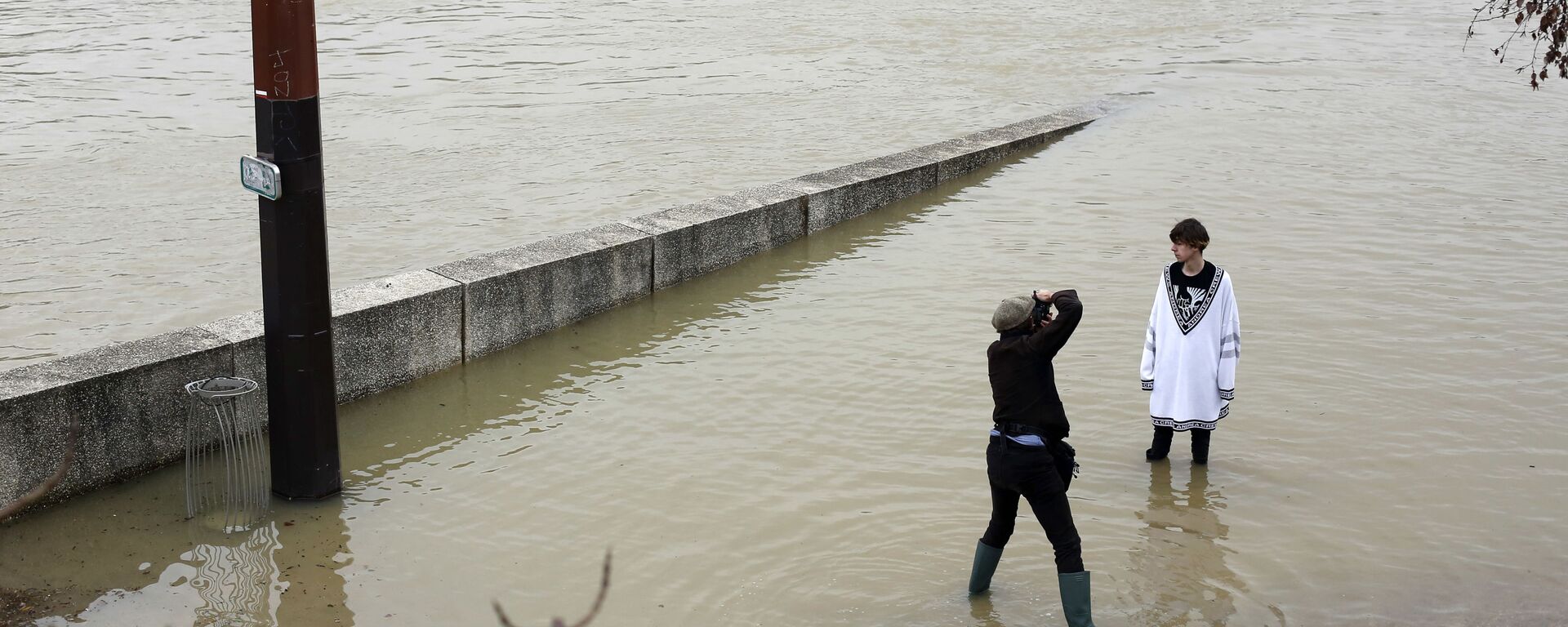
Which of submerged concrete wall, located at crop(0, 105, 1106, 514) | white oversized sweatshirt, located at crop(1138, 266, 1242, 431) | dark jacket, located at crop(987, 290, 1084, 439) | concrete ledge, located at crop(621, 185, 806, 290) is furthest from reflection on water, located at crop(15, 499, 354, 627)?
white oversized sweatshirt, located at crop(1138, 266, 1242, 431)

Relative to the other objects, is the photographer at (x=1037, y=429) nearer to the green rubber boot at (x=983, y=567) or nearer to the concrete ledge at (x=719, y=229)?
the green rubber boot at (x=983, y=567)

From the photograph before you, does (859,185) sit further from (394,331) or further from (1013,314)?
(1013,314)

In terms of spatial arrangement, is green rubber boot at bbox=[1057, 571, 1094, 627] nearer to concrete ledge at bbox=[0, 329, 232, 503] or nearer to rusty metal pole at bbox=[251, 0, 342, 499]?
rusty metal pole at bbox=[251, 0, 342, 499]

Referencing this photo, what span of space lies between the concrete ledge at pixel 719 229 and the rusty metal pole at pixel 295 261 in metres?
3.53

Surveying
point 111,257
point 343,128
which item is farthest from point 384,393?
point 343,128

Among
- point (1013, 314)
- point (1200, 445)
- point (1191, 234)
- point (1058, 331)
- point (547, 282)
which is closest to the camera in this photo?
point (1058, 331)

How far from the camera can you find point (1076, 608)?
206 inches

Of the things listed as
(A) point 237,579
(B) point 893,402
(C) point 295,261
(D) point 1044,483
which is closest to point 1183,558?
(D) point 1044,483

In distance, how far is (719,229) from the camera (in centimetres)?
1015

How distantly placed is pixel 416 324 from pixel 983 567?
12.3ft

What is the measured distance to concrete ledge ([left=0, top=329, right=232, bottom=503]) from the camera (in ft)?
19.1

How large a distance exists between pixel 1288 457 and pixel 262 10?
5538 mm

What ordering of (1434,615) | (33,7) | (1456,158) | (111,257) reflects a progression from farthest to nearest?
(33,7) → (1456,158) → (111,257) → (1434,615)

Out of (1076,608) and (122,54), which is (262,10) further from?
(122,54)
